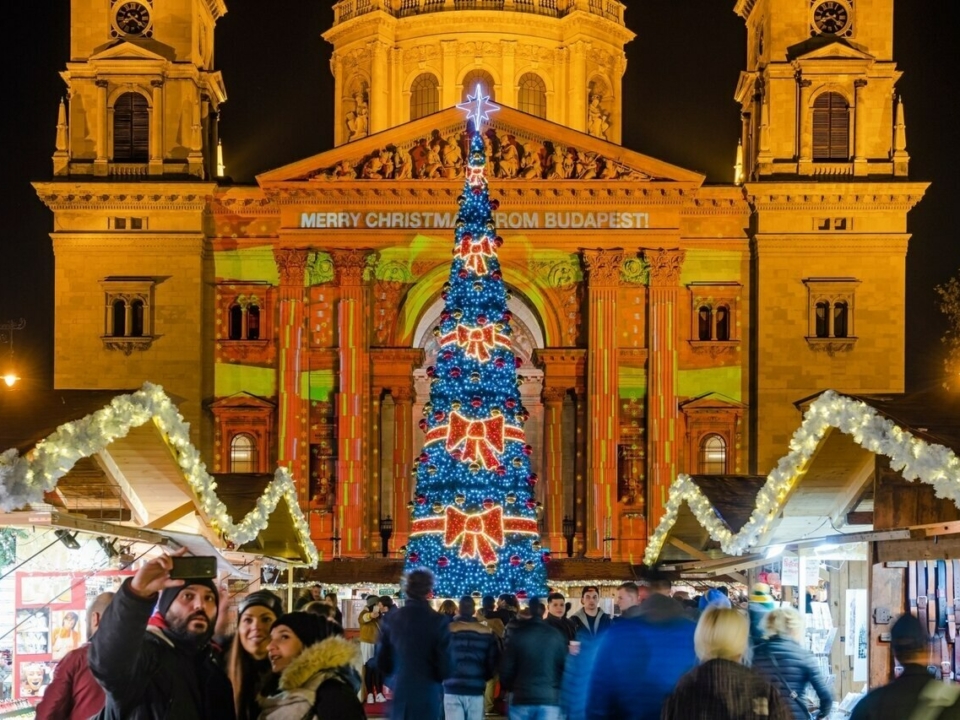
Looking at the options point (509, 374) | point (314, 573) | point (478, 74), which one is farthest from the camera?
point (478, 74)

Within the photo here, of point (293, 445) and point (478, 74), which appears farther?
point (478, 74)

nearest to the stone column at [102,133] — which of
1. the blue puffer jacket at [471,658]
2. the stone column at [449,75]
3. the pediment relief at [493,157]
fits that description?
the pediment relief at [493,157]

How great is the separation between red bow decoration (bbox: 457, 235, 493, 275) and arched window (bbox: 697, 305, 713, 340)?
752 inches

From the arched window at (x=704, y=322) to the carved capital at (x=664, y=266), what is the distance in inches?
63.4

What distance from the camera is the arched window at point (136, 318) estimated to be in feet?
167

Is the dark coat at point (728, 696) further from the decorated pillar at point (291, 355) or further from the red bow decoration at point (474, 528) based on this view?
the decorated pillar at point (291, 355)

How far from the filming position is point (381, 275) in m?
51.1

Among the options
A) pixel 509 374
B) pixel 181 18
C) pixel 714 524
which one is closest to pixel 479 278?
pixel 509 374

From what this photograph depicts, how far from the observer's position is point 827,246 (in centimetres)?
5038

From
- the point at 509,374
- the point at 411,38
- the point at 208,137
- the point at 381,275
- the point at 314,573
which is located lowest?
the point at 314,573

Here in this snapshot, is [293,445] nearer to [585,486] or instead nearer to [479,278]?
[585,486]

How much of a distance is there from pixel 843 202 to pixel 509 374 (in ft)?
68.8

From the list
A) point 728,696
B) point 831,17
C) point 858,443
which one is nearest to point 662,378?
point 831,17

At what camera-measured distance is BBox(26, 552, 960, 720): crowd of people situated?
23.2 feet
